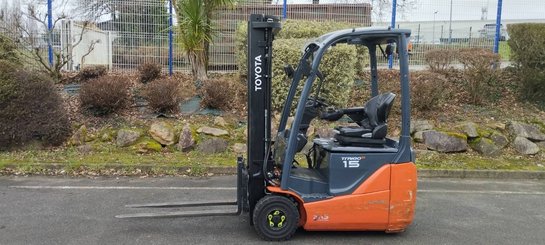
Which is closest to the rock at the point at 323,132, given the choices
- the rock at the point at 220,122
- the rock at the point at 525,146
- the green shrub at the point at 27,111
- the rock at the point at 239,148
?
the rock at the point at 239,148

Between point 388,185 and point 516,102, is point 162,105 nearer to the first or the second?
point 388,185

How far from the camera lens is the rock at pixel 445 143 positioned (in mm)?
9289

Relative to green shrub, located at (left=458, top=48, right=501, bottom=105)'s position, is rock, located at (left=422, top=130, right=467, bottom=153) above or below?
below

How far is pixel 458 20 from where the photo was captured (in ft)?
43.8

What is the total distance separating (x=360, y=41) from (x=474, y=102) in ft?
23.1

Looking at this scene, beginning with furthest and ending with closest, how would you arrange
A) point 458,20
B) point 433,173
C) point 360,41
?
1. point 458,20
2. point 433,173
3. point 360,41

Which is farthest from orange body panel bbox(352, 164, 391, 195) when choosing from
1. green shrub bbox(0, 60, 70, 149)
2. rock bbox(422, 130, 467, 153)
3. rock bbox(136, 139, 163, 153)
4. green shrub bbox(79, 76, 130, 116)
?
green shrub bbox(79, 76, 130, 116)

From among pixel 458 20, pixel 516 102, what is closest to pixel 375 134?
pixel 516 102

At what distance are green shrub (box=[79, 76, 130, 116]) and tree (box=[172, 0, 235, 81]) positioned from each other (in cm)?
230

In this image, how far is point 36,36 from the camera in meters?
11.9

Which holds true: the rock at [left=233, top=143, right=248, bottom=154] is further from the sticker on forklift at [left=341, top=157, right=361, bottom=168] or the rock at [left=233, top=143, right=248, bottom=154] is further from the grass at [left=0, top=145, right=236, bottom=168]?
the sticker on forklift at [left=341, top=157, right=361, bottom=168]

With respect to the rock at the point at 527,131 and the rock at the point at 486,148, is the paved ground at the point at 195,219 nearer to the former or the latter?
the rock at the point at 486,148

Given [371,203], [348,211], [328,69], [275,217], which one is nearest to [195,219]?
[275,217]

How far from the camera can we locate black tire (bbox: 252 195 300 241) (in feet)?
15.8
